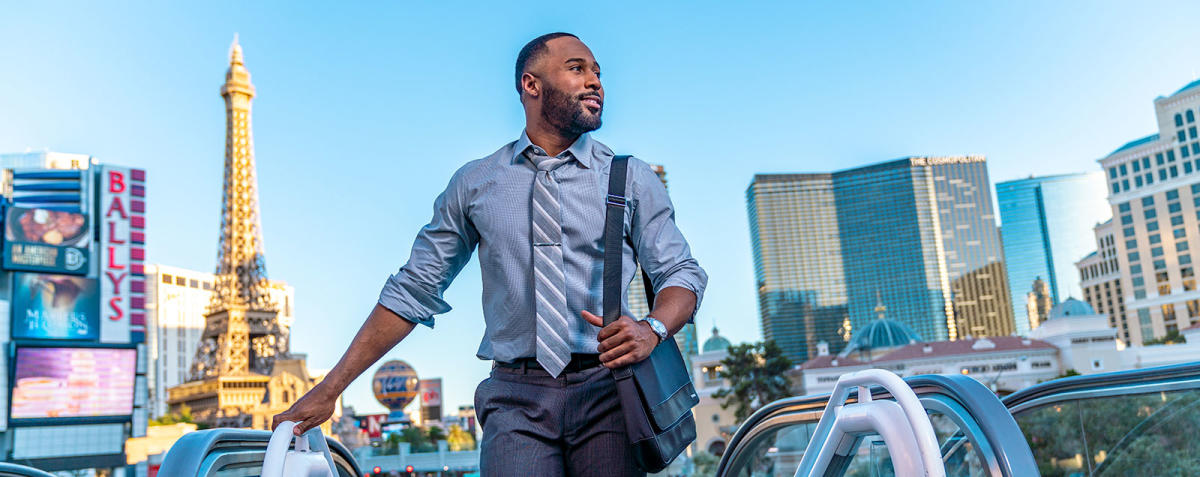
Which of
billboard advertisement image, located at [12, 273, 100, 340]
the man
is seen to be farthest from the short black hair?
billboard advertisement image, located at [12, 273, 100, 340]

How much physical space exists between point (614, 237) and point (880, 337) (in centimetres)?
6992

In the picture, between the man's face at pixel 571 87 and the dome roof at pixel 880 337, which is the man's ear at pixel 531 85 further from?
the dome roof at pixel 880 337

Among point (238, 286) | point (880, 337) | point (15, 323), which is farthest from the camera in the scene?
point (880, 337)

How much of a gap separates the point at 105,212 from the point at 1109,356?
52814mm

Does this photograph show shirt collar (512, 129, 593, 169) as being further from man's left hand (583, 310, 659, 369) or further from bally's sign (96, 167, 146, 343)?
bally's sign (96, 167, 146, 343)

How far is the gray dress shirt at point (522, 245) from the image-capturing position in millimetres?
1906

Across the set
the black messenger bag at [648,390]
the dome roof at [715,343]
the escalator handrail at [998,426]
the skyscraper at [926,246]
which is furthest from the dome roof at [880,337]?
the black messenger bag at [648,390]

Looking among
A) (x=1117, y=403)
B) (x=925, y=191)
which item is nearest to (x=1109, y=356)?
(x=1117, y=403)

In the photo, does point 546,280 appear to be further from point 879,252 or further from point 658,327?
point 879,252

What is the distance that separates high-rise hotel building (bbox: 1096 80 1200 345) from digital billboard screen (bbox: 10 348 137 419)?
70.6 meters

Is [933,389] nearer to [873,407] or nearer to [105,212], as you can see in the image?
[873,407]

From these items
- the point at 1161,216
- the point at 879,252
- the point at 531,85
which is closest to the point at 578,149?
the point at 531,85

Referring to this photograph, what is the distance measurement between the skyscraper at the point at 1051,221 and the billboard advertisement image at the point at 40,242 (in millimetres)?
156418

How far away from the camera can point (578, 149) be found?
201cm
